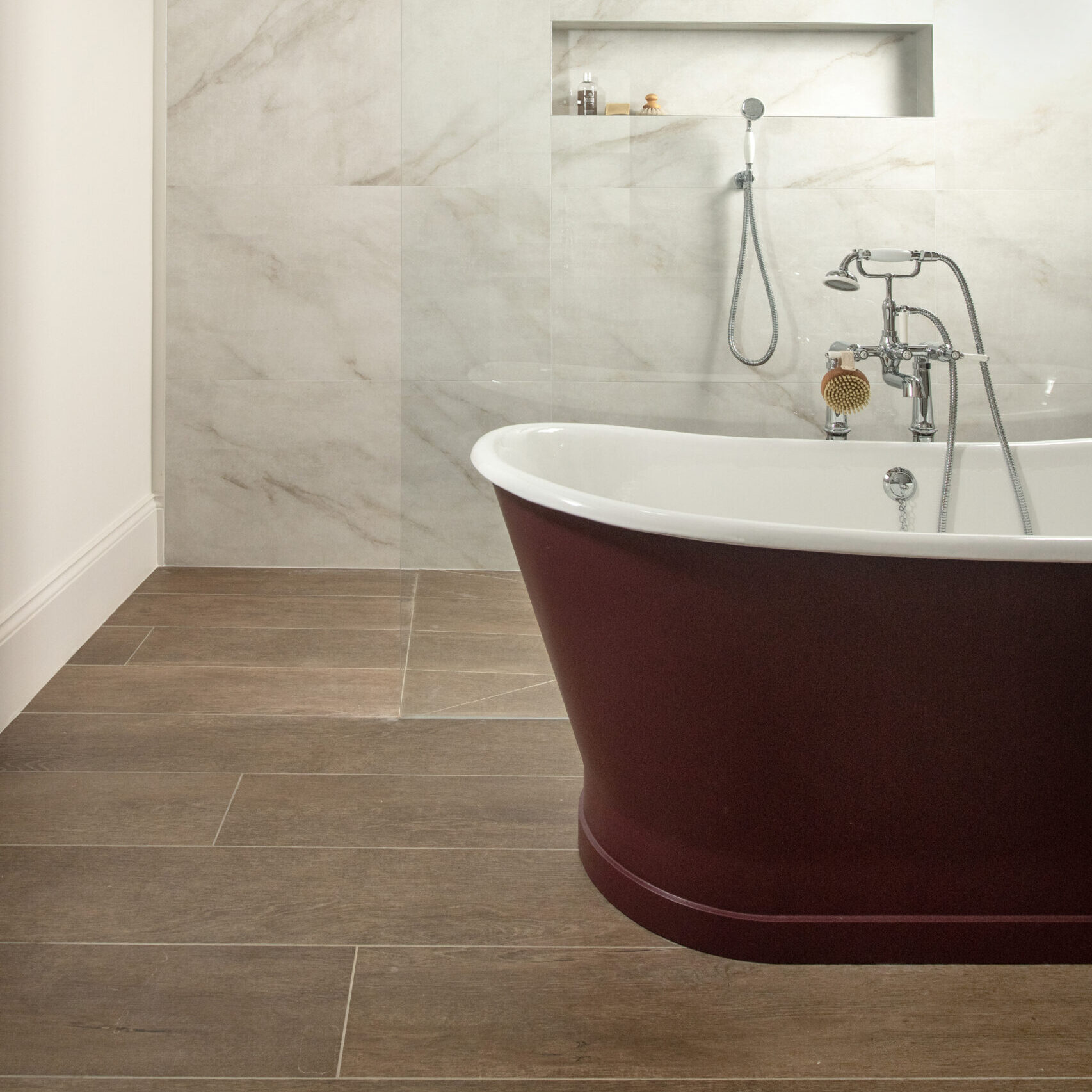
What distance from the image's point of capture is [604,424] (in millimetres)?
2082

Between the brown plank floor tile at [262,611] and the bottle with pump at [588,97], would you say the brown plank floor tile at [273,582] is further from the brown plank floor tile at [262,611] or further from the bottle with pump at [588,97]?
the bottle with pump at [588,97]

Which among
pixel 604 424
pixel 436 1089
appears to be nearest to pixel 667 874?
pixel 436 1089

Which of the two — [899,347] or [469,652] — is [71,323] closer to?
[469,652]

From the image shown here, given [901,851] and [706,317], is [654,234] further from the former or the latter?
[901,851]

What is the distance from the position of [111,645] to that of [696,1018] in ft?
6.02

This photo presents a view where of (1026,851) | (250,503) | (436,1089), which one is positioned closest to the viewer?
(436,1089)

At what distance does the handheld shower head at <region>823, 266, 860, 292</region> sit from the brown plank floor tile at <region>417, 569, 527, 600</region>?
2.75 feet

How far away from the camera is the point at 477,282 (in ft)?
6.85

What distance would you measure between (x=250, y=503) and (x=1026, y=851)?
250 centimetres

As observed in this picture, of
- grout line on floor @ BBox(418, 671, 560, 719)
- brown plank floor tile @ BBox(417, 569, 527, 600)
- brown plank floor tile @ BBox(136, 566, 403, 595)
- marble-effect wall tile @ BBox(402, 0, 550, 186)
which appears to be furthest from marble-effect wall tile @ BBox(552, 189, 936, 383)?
brown plank floor tile @ BBox(136, 566, 403, 595)

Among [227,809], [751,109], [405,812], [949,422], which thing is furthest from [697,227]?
[227,809]

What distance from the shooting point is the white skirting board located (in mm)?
2113

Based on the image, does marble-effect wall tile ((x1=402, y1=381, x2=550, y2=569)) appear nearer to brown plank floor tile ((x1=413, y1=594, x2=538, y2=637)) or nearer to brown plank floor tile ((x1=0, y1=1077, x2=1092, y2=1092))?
brown plank floor tile ((x1=413, y1=594, x2=538, y2=637))

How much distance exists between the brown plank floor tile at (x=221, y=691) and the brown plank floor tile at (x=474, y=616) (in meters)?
0.18
